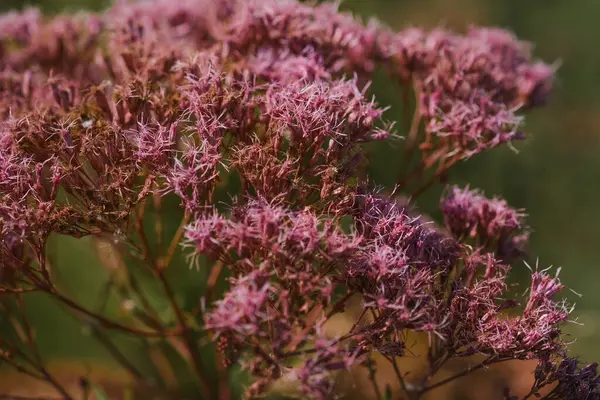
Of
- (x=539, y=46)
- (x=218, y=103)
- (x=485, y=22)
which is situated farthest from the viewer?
(x=539, y=46)

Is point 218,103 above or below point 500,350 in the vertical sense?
above

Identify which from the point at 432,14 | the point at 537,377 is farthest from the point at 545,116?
the point at 537,377

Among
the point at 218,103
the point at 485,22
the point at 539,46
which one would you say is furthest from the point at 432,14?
the point at 218,103

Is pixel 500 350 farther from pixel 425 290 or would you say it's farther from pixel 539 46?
pixel 539 46

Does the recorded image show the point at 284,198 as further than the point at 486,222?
No

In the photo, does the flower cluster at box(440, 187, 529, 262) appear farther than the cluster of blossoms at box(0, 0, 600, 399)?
Yes

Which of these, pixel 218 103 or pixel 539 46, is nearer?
pixel 218 103

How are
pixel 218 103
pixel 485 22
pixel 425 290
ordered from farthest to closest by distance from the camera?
pixel 485 22, pixel 218 103, pixel 425 290

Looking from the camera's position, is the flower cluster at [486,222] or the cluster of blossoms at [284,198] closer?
the cluster of blossoms at [284,198]
